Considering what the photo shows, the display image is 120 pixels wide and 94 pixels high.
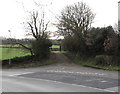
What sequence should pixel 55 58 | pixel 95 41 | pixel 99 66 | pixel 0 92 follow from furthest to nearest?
1. pixel 55 58
2. pixel 95 41
3. pixel 99 66
4. pixel 0 92

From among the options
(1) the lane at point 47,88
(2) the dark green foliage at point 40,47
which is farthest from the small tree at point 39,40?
(1) the lane at point 47,88

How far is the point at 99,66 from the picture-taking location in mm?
22797

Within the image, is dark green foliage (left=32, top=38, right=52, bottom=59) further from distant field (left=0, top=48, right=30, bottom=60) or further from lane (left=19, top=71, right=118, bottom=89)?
lane (left=19, top=71, right=118, bottom=89)

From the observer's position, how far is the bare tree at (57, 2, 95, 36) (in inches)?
1345

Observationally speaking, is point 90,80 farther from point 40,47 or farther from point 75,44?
point 40,47

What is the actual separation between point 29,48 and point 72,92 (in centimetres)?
2266

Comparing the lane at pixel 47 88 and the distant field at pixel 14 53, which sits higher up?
the distant field at pixel 14 53

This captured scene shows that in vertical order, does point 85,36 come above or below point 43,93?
above

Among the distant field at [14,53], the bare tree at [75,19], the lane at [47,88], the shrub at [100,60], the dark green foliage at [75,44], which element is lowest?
the lane at [47,88]

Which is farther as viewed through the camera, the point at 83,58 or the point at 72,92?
the point at 83,58

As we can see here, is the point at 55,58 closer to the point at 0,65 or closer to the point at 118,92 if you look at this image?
the point at 0,65

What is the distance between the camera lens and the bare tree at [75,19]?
3417cm

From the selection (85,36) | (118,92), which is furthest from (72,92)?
(85,36)

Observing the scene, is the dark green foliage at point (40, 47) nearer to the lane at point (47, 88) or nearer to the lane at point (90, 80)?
the lane at point (90, 80)
